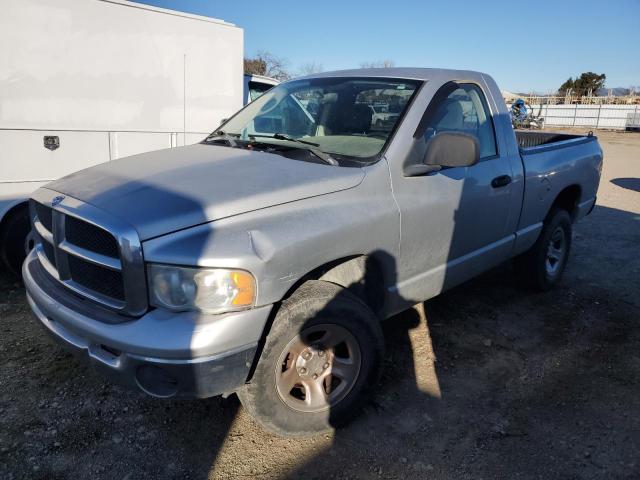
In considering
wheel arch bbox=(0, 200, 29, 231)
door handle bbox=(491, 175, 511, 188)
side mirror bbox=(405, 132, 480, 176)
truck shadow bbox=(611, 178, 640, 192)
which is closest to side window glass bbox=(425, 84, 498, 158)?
door handle bbox=(491, 175, 511, 188)

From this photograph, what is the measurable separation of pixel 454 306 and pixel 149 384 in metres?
3.09

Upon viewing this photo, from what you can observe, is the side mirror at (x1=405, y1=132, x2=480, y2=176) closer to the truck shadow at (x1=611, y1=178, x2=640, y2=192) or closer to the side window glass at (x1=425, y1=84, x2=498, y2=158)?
the side window glass at (x1=425, y1=84, x2=498, y2=158)

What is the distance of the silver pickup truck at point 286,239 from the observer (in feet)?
7.09

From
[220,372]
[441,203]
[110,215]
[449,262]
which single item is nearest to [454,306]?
[449,262]

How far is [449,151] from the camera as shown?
2.93 meters

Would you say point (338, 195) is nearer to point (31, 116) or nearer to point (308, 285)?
point (308, 285)

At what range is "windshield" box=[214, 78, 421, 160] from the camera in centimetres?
314

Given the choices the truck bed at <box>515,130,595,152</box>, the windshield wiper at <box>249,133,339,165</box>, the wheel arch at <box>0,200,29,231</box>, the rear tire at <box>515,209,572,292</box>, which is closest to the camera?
the windshield wiper at <box>249,133,339,165</box>

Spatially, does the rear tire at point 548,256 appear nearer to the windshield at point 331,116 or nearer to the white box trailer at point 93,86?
the windshield at point 331,116

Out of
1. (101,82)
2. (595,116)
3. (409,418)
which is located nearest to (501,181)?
(409,418)

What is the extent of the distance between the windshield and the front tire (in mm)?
945

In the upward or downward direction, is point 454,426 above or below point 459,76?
below

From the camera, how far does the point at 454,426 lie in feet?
A: 9.53

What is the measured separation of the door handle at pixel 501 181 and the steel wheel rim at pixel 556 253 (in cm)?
150
